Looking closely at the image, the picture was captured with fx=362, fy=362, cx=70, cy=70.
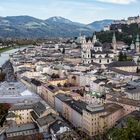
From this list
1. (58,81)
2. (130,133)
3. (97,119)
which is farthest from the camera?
(58,81)

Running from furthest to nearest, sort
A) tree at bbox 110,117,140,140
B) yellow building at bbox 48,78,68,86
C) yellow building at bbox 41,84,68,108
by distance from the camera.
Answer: yellow building at bbox 48,78,68,86 < yellow building at bbox 41,84,68,108 < tree at bbox 110,117,140,140

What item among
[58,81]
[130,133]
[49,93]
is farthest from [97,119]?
[58,81]

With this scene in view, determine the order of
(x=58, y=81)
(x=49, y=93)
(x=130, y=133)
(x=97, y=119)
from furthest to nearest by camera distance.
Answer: (x=58, y=81), (x=49, y=93), (x=97, y=119), (x=130, y=133)

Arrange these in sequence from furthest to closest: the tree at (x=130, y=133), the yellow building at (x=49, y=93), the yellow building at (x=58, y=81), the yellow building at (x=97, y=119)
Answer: the yellow building at (x=58, y=81)
the yellow building at (x=49, y=93)
the yellow building at (x=97, y=119)
the tree at (x=130, y=133)

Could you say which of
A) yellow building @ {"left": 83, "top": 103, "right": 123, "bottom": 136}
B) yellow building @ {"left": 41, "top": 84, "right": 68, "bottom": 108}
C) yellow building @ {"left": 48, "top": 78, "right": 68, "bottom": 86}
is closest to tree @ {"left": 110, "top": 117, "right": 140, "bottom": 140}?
yellow building @ {"left": 83, "top": 103, "right": 123, "bottom": 136}

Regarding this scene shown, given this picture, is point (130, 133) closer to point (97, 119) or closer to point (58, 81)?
point (97, 119)

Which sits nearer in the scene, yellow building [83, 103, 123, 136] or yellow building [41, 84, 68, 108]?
yellow building [83, 103, 123, 136]

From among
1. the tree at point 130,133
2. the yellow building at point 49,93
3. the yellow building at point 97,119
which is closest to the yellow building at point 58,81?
the yellow building at point 49,93

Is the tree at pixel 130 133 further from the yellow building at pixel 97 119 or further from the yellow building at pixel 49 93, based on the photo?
the yellow building at pixel 49 93

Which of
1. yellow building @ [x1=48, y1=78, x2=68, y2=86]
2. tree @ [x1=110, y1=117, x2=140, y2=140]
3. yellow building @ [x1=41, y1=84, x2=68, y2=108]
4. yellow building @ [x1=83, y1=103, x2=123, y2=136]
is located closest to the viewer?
tree @ [x1=110, y1=117, x2=140, y2=140]

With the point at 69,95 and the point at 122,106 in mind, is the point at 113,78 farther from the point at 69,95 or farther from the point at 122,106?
the point at 122,106

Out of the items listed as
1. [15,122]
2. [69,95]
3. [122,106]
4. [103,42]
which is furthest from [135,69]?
[103,42]

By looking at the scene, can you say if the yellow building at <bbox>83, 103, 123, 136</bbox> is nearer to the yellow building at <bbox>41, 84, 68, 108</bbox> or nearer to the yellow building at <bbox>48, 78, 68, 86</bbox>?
the yellow building at <bbox>41, 84, 68, 108</bbox>
